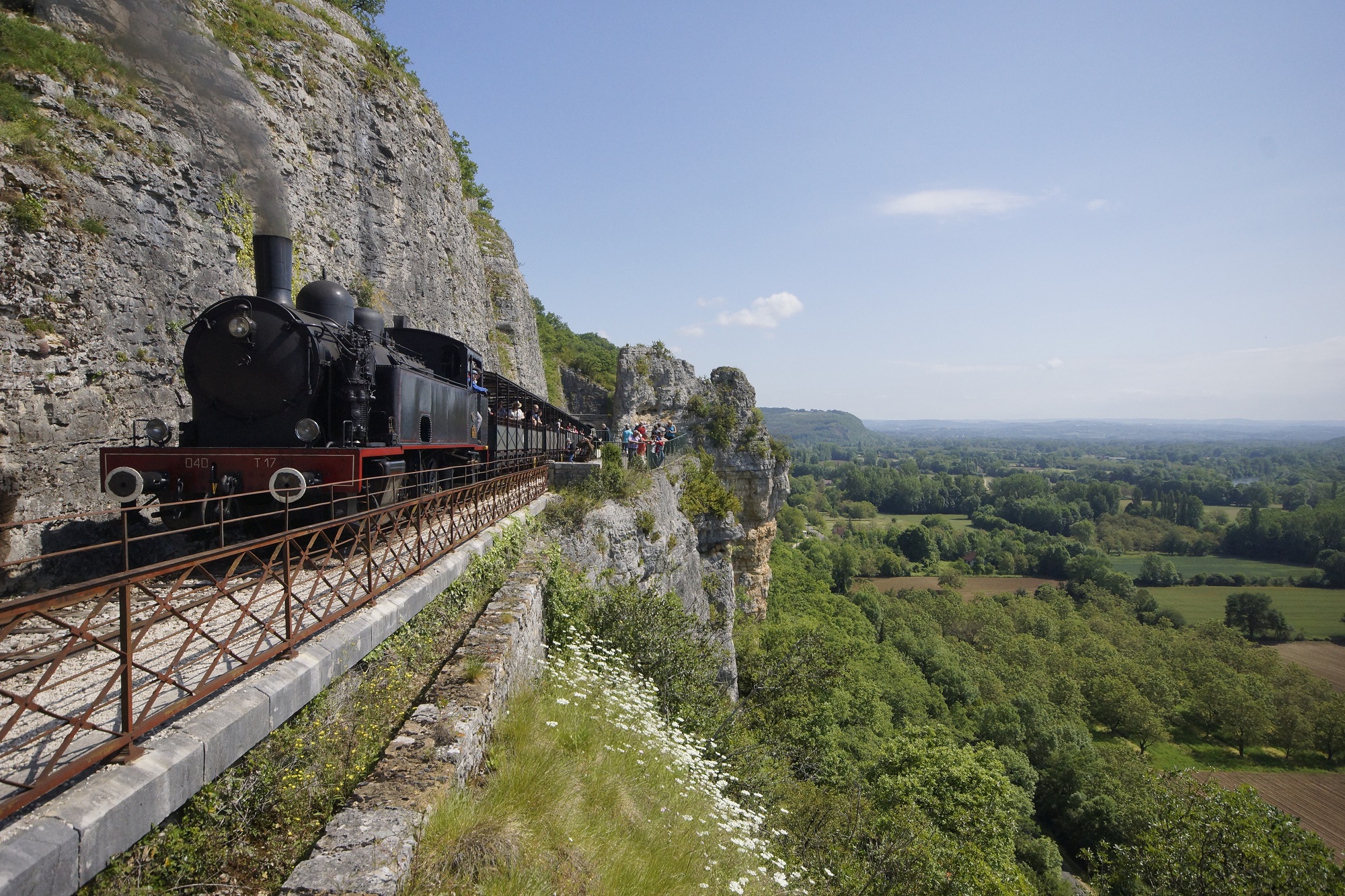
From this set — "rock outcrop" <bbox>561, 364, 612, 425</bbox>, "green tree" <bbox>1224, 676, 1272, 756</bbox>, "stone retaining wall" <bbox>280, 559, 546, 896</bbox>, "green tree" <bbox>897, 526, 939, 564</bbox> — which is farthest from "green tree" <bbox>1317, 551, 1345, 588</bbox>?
"stone retaining wall" <bbox>280, 559, 546, 896</bbox>

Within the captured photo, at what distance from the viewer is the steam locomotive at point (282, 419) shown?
703cm

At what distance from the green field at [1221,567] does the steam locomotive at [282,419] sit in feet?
303

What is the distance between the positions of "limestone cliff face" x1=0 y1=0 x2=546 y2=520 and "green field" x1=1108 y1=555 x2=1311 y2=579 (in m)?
91.7

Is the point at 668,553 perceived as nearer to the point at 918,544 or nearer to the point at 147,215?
the point at 147,215

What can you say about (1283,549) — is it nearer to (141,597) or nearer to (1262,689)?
(1262,689)

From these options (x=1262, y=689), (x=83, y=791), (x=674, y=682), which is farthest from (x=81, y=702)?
(x=1262, y=689)

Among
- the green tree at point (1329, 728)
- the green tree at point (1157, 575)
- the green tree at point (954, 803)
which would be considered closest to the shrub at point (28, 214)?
the green tree at point (954, 803)

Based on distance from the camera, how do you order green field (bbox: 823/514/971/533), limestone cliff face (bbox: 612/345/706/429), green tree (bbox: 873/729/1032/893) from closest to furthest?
green tree (bbox: 873/729/1032/893), limestone cliff face (bbox: 612/345/706/429), green field (bbox: 823/514/971/533)

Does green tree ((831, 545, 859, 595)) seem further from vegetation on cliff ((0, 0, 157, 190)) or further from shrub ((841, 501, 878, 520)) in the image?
vegetation on cliff ((0, 0, 157, 190))

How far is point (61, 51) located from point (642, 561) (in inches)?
536

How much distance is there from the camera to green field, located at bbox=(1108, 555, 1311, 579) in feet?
264

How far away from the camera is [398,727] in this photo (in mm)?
4688

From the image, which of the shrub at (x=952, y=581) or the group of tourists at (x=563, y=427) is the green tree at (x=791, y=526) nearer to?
the shrub at (x=952, y=581)

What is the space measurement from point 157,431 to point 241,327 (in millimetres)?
1792
